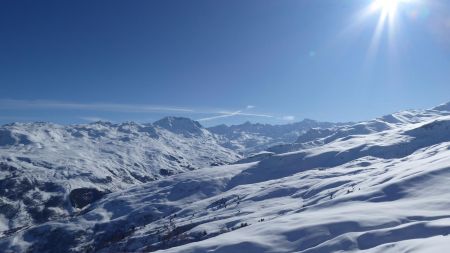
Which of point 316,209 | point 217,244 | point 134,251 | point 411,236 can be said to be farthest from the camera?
point 134,251

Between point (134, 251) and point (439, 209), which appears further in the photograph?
point (134, 251)

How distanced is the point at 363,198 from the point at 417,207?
35.7 m

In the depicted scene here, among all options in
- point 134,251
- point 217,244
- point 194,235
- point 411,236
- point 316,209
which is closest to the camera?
point 411,236

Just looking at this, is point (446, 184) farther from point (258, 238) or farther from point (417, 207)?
point (258, 238)

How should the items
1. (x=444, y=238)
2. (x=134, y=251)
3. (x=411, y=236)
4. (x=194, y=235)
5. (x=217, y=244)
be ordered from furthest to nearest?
(x=134, y=251) → (x=194, y=235) → (x=217, y=244) → (x=411, y=236) → (x=444, y=238)

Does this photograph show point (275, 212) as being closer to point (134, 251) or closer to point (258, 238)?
point (134, 251)

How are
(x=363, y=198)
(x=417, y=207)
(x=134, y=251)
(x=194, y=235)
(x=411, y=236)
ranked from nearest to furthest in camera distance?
1. (x=411, y=236)
2. (x=417, y=207)
3. (x=363, y=198)
4. (x=194, y=235)
5. (x=134, y=251)

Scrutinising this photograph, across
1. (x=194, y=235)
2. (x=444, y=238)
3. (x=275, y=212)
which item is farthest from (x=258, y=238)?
(x=275, y=212)

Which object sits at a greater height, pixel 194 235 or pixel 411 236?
pixel 411 236

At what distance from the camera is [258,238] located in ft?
268

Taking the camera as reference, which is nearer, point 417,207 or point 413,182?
point 417,207

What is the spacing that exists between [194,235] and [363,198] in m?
62.9

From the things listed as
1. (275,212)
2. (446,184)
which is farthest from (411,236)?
(275,212)

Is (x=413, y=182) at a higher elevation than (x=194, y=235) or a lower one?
higher
